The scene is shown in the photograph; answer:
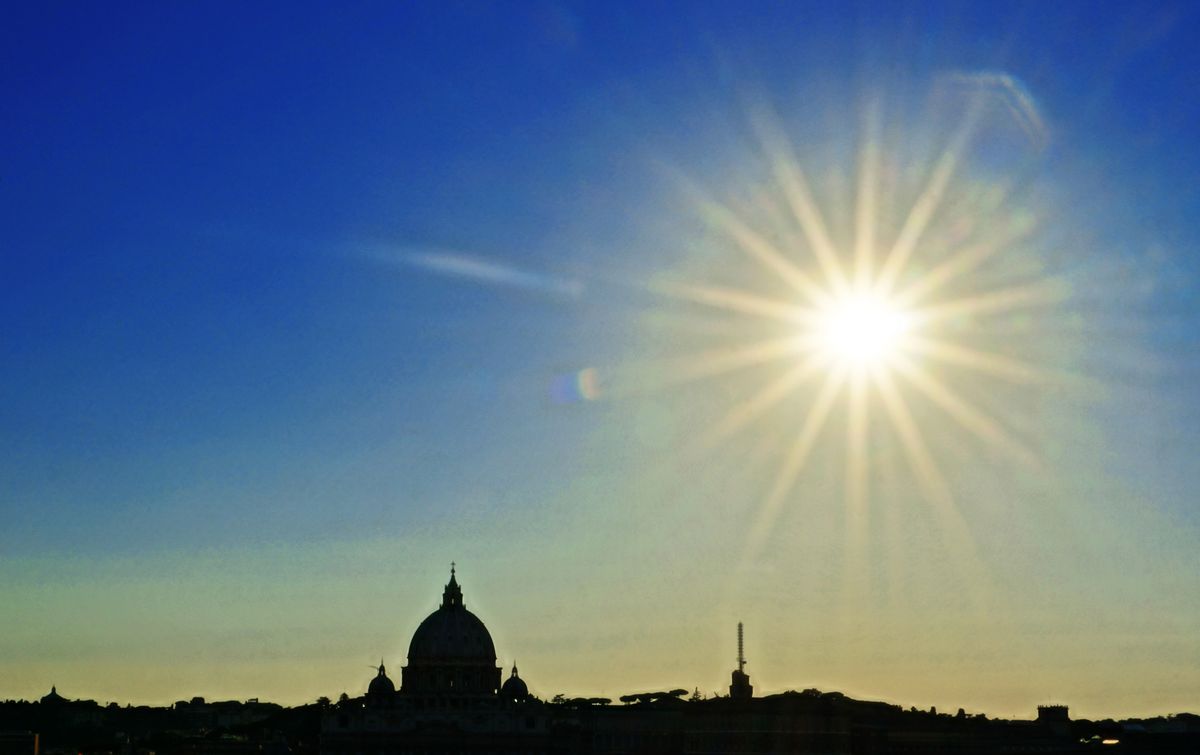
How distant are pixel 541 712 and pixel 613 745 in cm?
1143

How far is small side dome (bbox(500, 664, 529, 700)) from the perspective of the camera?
165750 mm

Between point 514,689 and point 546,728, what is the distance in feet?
55.0

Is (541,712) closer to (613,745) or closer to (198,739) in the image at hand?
(613,745)

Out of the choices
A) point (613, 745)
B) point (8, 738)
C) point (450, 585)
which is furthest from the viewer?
point (450, 585)

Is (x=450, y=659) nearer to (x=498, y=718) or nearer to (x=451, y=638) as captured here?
(x=451, y=638)

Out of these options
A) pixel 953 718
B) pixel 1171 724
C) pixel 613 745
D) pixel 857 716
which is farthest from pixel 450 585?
pixel 1171 724

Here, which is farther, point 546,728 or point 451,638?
point 451,638

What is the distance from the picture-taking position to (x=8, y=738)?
126688 millimetres

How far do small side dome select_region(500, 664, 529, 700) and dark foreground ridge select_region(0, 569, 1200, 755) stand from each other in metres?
0.10

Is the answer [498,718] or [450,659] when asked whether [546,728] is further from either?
[450,659]

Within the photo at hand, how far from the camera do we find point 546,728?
15012 centimetres

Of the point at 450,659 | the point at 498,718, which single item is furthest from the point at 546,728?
the point at 450,659

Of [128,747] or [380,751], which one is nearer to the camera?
[380,751]

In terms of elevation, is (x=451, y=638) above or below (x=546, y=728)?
above
